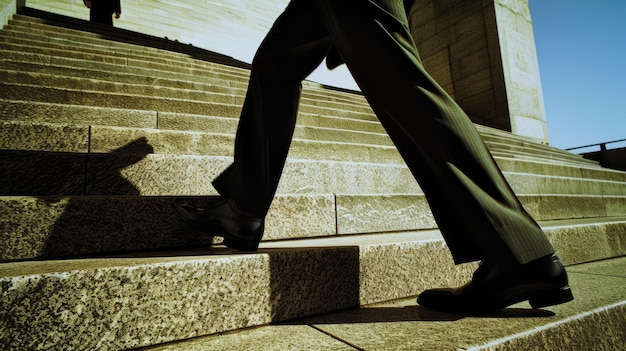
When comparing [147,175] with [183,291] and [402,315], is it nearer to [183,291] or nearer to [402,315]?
[183,291]

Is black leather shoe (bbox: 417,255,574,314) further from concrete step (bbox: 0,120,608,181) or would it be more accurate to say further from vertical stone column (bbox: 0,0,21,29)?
vertical stone column (bbox: 0,0,21,29)

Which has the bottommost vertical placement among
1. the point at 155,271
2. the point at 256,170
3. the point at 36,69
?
the point at 155,271

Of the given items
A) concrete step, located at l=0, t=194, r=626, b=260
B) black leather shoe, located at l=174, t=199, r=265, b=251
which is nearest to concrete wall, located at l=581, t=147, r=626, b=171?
concrete step, located at l=0, t=194, r=626, b=260

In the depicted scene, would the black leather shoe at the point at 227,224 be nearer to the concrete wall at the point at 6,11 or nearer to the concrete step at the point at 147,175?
the concrete step at the point at 147,175

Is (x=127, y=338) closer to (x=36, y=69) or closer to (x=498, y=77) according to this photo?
(x=36, y=69)

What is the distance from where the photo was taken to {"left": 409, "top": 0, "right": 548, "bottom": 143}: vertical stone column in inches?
334

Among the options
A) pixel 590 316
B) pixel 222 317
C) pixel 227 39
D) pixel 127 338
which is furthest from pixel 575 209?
pixel 227 39

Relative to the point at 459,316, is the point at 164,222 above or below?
above

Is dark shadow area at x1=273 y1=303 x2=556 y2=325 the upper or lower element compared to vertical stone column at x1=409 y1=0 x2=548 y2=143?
lower

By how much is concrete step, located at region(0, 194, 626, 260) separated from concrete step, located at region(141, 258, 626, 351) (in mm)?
470

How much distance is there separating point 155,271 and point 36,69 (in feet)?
9.56

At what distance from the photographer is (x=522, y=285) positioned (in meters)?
0.85

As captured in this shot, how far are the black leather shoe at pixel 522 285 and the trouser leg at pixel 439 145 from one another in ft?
0.15

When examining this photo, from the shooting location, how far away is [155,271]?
0.79 m
